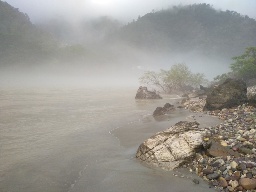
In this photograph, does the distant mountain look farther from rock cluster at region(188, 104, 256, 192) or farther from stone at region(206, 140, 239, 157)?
stone at region(206, 140, 239, 157)

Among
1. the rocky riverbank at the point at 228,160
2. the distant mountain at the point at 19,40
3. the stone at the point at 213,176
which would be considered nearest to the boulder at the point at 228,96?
the rocky riverbank at the point at 228,160

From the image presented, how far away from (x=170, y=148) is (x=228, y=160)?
2.21 meters

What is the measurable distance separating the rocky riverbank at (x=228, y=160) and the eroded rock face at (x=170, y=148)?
0.43 m

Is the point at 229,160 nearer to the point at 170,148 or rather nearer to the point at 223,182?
the point at 223,182

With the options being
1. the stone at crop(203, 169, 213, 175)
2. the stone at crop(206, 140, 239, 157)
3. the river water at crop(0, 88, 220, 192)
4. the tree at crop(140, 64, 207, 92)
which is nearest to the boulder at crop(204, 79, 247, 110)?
the river water at crop(0, 88, 220, 192)

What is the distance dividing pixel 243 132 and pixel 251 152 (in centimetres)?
254

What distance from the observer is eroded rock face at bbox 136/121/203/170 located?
9.33 metres

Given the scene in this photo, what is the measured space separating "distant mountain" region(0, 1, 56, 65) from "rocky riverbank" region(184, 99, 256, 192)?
145985 millimetres

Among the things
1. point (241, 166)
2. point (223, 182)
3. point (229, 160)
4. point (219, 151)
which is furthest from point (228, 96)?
point (223, 182)

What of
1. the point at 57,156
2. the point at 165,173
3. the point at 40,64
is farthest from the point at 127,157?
the point at 40,64

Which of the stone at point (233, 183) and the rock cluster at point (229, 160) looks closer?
the stone at point (233, 183)

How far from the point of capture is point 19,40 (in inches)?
6230

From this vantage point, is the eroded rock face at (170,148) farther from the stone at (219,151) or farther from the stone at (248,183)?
the stone at (248,183)

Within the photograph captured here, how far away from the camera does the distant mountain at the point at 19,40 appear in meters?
143
